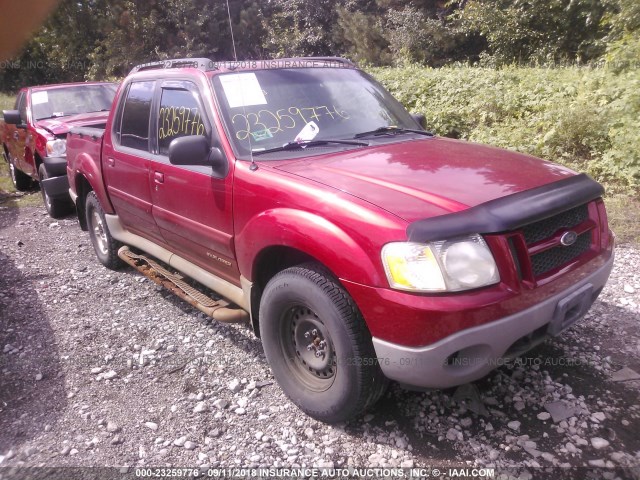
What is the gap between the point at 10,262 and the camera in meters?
5.63

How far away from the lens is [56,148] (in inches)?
271

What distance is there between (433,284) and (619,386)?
5.32 feet

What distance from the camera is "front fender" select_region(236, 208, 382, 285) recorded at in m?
2.26

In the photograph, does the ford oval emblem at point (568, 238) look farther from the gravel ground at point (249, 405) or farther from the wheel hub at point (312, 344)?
the wheel hub at point (312, 344)

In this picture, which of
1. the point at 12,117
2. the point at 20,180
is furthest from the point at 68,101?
the point at 20,180

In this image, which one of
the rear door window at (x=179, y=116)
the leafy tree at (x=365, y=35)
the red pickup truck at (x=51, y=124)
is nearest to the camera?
the rear door window at (x=179, y=116)

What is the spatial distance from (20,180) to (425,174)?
9140mm

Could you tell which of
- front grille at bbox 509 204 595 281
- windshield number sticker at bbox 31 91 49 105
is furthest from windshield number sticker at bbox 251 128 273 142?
windshield number sticker at bbox 31 91 49 105

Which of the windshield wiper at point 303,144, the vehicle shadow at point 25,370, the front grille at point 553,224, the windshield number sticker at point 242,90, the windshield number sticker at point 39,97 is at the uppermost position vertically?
the windshield number sticker at point 242,90

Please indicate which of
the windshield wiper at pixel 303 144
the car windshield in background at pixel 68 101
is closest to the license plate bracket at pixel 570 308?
the windshield wiper at pixel 303 144

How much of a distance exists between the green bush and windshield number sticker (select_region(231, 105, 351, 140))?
15.0ft

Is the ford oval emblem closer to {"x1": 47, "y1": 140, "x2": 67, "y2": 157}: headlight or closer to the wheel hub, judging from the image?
the wheel hub

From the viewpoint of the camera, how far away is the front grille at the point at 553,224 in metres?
2.37

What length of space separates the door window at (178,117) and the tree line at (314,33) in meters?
14.2
